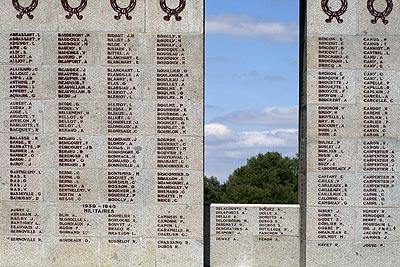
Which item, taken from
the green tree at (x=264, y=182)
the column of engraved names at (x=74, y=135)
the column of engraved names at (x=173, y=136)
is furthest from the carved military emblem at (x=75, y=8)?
the green tree at (x=264, y=182)

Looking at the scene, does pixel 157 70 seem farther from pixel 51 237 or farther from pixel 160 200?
pixel 51 237

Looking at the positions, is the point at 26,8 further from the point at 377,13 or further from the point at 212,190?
the point at 212,190

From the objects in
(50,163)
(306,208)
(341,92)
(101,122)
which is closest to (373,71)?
(341,92)

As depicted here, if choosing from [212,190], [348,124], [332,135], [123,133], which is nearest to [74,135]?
[123,133]

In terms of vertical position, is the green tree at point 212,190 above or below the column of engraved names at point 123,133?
below

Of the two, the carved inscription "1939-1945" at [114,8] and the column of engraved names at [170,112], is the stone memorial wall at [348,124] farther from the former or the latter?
the carved inscription "1939-1945" at [114,8]

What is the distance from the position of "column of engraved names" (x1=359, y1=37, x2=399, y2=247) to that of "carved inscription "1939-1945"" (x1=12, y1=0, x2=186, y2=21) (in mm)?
3541

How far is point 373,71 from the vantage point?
1377cm

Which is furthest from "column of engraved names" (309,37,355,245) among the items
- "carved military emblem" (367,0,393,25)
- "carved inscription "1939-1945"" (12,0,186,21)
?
"carved inscription "1939-1945"" (12,0,186,21)

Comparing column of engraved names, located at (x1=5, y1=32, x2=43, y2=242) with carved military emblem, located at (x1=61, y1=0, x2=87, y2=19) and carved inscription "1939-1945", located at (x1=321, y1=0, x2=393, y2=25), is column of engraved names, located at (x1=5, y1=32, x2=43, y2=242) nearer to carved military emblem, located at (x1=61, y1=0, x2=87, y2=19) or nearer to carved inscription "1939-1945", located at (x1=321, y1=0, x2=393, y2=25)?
carved military emblem, located at (x1=61, y1=0, x2=87, y2=19)

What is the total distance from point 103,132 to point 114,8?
2.34 m

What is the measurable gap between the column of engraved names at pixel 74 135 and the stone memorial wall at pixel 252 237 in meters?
2.47

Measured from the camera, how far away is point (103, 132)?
13.8 metres

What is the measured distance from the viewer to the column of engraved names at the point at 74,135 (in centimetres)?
1383
